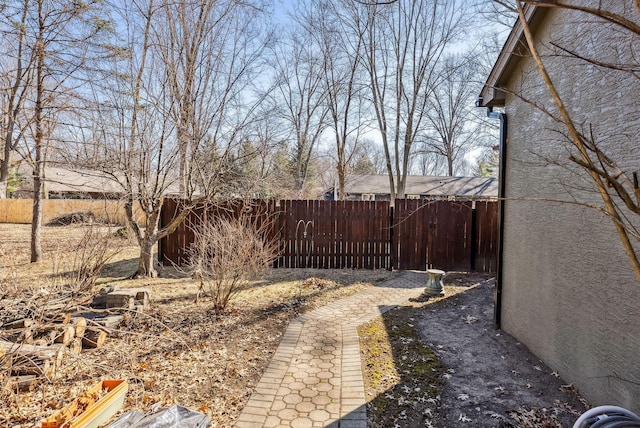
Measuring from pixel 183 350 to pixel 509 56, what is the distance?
203 inches

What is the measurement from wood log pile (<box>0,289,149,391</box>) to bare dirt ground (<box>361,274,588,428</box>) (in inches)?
97.1

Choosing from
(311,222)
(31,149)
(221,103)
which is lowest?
(311,222)

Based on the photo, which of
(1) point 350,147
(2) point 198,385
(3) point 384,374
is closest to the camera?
(2) point 198,385

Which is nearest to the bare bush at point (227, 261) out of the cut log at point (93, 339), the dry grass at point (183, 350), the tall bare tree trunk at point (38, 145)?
the dry grass at point (183, 350)

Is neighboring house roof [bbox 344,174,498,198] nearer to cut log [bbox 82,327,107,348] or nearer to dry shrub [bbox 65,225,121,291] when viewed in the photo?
dry shrub [bbox 65,225,121,291]

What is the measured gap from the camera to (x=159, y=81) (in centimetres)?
641

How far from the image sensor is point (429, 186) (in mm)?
22594

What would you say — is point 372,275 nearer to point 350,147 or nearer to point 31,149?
point 31,149

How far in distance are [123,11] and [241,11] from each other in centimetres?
207

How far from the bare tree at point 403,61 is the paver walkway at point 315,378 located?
38.1ft

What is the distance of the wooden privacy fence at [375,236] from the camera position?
875 centimetres

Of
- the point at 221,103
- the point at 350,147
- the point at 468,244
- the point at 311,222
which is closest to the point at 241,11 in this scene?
the point at 221,103

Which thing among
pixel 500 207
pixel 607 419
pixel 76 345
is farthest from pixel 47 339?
pixel 500 207

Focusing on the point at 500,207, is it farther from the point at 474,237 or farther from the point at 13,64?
the point at 13,64
